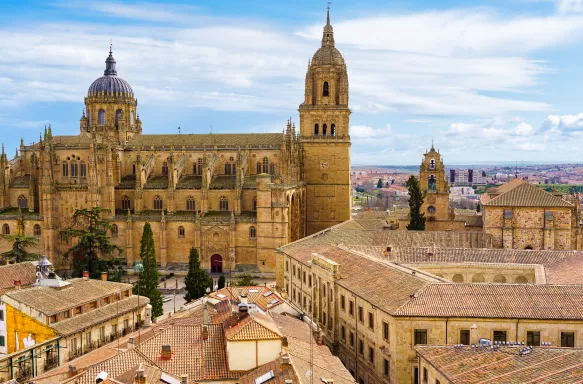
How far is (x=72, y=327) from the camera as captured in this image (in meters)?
37.6

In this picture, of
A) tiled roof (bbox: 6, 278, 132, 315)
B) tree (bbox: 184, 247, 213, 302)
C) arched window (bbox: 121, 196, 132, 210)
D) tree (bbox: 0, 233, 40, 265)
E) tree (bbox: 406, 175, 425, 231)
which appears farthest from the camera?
arched window (bbox: 121, 196, 132, 210)

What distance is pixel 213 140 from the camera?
264ft

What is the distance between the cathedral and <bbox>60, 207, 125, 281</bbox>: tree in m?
4.55

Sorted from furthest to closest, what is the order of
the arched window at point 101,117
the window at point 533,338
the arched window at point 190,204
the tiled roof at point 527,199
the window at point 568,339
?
the arched window at point 101,117 → the arched window at point 190,204 → the tiled roof at point 527,199 → the window at point 533,338 → the window at point 568,339

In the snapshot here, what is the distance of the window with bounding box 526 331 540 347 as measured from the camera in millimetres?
29891

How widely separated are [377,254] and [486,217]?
14.6m

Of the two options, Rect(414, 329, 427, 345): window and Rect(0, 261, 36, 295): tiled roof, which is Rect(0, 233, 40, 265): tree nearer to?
Rect(0, 261, 36, 295): tiled roof

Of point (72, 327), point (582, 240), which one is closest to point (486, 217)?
point (582, 240)

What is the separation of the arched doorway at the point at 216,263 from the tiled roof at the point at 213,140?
14493 mm

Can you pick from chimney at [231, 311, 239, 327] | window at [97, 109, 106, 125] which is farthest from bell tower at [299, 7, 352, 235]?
chimney at [231, 311, 239, 327]

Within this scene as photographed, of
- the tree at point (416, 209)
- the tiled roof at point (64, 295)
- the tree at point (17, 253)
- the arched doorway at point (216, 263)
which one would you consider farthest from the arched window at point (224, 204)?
the tiled roof at point (64, 295)

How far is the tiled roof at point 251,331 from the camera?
2647 cm

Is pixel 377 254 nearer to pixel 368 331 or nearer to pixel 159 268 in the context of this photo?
pixel 368 331

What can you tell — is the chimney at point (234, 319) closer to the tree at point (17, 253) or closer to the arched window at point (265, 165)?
the tree at point (17, 253)
